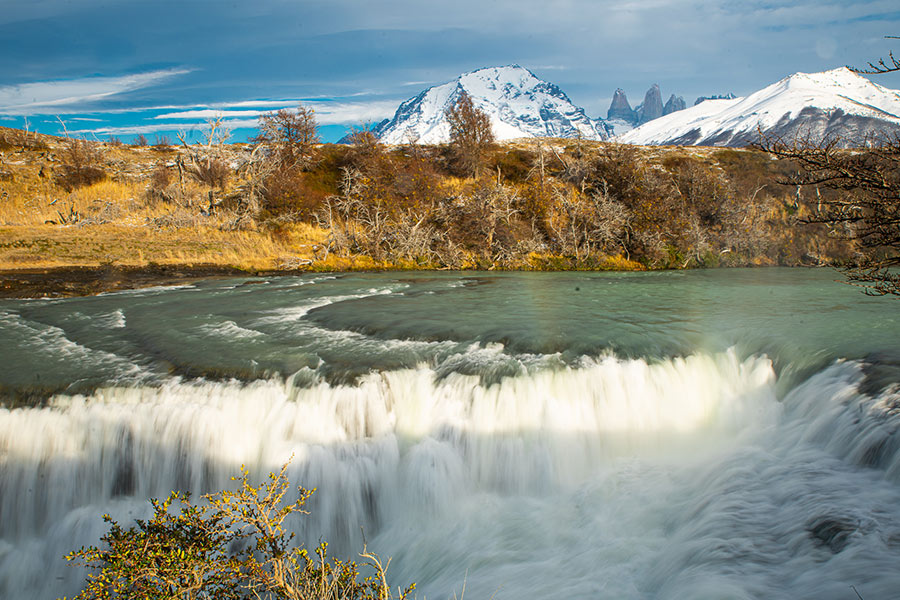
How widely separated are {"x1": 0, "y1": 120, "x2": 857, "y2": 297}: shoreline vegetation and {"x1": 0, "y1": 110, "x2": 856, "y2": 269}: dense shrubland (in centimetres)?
10

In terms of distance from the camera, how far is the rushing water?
5.91 m

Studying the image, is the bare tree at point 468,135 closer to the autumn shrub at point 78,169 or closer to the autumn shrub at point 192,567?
the autumn shrub at point 78,169

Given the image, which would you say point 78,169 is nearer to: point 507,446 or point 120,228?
point 120,228

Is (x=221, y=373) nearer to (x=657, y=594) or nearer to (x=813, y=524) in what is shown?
→ (x=657, y=594)

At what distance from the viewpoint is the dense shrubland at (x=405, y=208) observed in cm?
2788

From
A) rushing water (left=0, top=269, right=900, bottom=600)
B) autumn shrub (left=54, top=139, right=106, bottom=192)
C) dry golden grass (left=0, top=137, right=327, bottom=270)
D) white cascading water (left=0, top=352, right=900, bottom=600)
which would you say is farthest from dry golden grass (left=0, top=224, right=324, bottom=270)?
white cascading water (left=0, top=352, right=900, bottom=600)

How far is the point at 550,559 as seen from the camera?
6.38 metres

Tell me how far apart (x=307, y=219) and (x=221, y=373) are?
21.8 meters

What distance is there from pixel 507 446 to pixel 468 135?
3285cm

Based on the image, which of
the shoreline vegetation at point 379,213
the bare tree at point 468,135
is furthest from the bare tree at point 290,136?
the bare tree at point 468,135

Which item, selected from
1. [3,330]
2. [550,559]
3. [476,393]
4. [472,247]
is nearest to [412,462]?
[476,393]

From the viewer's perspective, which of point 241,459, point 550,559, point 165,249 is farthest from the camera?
point 165,249

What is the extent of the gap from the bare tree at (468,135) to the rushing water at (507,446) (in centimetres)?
2670

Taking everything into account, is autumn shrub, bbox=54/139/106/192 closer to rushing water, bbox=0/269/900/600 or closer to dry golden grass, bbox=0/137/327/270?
dry golden grass, bbox=0/137/327/270
